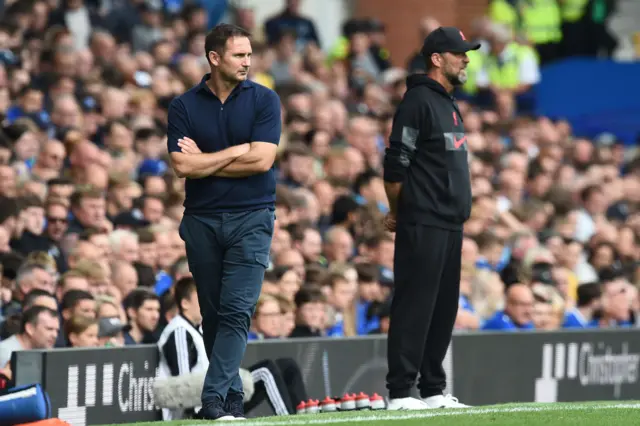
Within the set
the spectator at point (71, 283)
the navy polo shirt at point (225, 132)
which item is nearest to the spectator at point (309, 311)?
the spectator at point (71, 283)

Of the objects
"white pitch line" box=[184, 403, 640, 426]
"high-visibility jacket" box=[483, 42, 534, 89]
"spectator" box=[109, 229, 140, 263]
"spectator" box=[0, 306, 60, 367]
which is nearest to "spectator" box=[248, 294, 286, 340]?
"spectator" box=[109, 229, 140, 263]

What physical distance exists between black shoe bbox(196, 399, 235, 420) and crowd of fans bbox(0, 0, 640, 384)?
2.08 m

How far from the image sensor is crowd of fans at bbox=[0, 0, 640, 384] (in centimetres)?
1057

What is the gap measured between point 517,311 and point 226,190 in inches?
211

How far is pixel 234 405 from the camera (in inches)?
296

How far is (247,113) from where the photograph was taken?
295 inches

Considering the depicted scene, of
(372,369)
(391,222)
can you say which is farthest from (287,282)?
(391,222)

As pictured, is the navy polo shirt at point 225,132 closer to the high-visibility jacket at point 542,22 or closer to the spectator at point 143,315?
the spectator at point 143,315

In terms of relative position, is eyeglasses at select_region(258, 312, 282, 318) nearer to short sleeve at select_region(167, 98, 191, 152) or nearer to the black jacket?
the black jacket

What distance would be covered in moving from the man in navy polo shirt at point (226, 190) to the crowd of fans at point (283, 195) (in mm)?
2079

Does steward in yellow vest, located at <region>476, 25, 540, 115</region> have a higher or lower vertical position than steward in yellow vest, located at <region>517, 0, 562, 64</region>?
lower

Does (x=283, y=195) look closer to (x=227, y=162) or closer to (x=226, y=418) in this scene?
(x=227, y=162)

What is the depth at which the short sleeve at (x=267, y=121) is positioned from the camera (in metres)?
7.48

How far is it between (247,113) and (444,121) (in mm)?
1221
